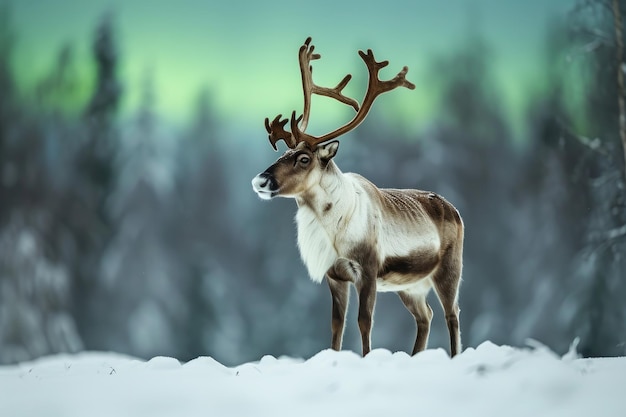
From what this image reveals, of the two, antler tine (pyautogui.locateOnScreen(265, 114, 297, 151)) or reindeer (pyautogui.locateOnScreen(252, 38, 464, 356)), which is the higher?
antler tine (pyautogui.locateOnScreen(265, 114, 297, 151))

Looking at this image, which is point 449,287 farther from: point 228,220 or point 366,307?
point 228,220

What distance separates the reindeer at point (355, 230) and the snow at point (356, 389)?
1.94 feet

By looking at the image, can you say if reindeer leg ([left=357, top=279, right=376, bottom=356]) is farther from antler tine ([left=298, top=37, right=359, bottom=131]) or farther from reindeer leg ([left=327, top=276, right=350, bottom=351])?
antler tine ([left=298, top=37, right=359, bottom=131])

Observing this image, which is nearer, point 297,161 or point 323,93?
point 297,161

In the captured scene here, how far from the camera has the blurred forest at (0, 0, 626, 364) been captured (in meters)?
15.5

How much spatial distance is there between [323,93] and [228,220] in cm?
1150

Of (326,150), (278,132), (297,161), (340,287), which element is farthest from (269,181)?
(340,287)

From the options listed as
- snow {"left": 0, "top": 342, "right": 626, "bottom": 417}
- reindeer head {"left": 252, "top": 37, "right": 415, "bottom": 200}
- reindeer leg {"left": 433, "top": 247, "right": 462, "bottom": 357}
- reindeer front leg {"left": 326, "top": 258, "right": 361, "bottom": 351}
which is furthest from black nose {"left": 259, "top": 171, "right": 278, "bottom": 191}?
reindeer leg {"left": 433, "top": 247, "right": 462, "bottom": 357}

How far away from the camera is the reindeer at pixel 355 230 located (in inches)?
205

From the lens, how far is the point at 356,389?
421cm

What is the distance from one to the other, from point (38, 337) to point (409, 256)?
1147 cm

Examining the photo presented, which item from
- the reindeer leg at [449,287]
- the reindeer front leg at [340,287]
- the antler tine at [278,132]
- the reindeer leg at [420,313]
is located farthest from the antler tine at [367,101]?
the reindeer leg at [420,313]

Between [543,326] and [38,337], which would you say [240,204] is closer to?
[38,337]

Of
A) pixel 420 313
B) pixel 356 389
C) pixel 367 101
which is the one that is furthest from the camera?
pixel 420 313
